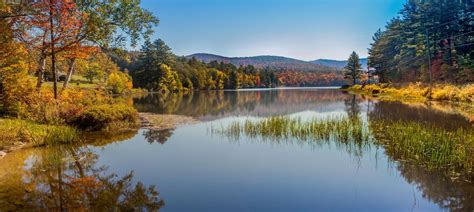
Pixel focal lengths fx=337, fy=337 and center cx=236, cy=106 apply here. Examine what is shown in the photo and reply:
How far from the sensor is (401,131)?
11766mm

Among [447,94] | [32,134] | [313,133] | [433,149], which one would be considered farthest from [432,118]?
[32,134]

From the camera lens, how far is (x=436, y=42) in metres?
44.8

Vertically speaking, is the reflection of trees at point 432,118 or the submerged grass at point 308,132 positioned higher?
the reflection of trees at point 432,118

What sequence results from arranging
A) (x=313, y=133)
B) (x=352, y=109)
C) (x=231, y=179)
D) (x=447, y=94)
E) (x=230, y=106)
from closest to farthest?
(x=231, y=179) < (x=313, y=133) < (x=352, y=109) < (x=447, y=94) < (x=230, y=106)

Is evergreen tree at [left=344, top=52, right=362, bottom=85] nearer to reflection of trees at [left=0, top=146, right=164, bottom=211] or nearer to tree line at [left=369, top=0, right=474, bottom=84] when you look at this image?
tree line at [left=369, top=0, right=474, bottom=84]

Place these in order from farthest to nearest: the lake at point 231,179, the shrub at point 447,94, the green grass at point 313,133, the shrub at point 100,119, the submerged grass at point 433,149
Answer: the shrub at point 447,94 → the shrub at point 100,119 → the green grass at point 313,133 → the submerged grass at point 433,149 → the lake at point 231,179

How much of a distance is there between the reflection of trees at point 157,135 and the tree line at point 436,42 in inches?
1143

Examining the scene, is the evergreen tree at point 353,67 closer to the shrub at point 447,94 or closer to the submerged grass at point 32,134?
the shrub at point 447,94

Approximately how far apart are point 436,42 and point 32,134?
48.1m

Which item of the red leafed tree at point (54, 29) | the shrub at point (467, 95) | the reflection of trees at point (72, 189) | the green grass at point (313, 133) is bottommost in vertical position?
the reflection of trees at point (72, 189)

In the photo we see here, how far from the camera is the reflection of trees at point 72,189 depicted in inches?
239

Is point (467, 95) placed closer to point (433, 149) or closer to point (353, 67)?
point (433, 149)

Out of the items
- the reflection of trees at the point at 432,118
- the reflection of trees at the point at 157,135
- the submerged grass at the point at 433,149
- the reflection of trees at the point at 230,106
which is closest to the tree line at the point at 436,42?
the reflection of trees at the point at 230,106

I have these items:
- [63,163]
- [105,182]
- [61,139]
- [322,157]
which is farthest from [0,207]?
[322,157]
